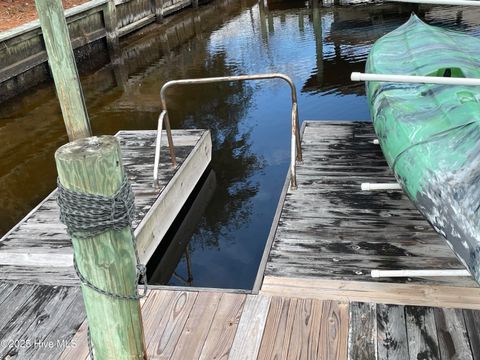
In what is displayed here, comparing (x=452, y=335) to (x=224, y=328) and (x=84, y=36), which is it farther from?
(x=84, y=36)

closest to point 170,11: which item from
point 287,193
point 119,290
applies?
point 287,193

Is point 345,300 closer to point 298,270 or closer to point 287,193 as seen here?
point 298,270

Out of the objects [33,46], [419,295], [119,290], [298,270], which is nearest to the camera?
[119,290]

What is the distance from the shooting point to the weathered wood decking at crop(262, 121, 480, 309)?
11.7 ft

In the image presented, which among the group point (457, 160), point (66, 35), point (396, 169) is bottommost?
point (396, 169)

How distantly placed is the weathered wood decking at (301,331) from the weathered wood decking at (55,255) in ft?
0.88

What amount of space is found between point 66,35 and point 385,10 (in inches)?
645

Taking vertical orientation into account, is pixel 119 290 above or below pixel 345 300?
above

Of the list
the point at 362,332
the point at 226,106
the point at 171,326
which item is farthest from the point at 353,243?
the point at 226,106

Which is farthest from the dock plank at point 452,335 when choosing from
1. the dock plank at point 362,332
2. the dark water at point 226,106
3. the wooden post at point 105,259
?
the dark water at point 226,106

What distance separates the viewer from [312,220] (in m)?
4.53

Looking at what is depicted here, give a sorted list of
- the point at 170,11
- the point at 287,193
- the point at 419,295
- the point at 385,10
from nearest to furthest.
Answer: the point at 419,295 → the point at 287,193 → the point at 385,10 → the point at 170,11

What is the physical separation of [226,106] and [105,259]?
860cm

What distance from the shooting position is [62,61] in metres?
2.24
